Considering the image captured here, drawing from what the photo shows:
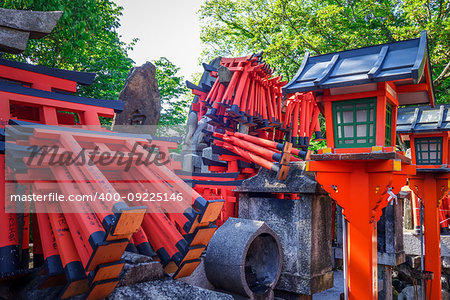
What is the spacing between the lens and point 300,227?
18.4ft

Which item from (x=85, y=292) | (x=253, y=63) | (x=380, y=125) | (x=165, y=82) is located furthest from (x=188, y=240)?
(x=165, y=82)

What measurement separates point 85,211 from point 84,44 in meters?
8.41

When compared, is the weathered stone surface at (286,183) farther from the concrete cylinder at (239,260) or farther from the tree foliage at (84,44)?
the tree foliage at (84,44)

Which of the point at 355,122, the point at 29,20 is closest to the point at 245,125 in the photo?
the point at 355,122

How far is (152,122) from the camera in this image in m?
8.62

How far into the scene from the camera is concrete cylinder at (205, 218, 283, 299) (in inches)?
163

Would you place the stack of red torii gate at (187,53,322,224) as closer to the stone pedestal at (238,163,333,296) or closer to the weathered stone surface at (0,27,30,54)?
the stone pedestal at (238,163,333,296)

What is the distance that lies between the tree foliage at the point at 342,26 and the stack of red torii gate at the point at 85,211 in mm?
11479

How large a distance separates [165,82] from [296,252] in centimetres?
1589

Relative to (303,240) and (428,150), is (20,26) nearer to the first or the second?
(303,240)

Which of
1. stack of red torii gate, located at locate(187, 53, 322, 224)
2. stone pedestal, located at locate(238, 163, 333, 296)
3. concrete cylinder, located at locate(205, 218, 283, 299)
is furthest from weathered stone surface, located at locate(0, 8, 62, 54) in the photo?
stone pedestal, located at locate(238, 163, 333, 296)

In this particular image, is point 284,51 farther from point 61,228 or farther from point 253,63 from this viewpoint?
point 61,228

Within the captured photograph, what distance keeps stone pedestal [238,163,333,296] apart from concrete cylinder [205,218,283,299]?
77 centimetres

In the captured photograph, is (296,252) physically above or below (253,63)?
below
